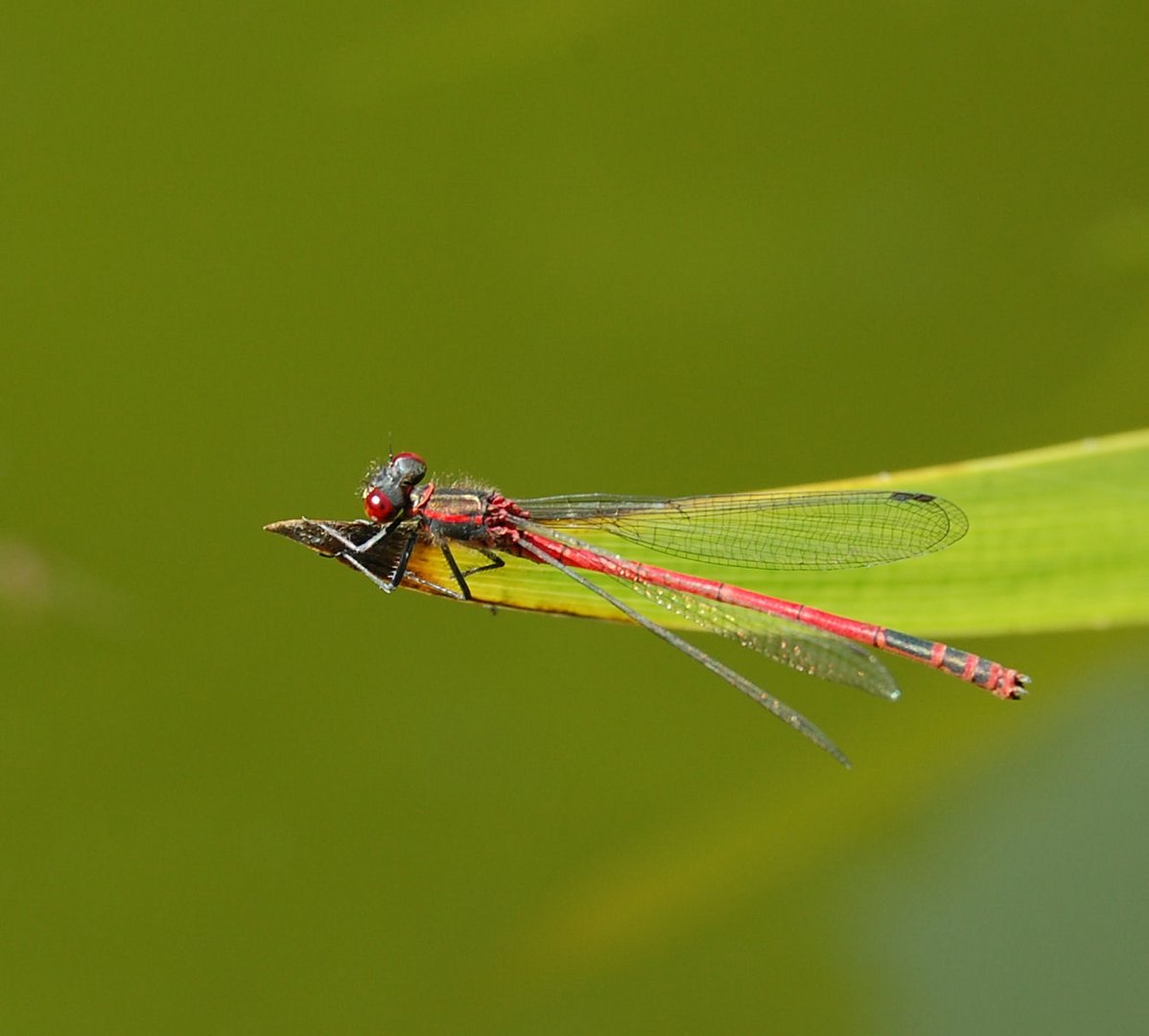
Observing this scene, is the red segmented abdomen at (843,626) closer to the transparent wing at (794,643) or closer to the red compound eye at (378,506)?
the transparent wing at (794,643)

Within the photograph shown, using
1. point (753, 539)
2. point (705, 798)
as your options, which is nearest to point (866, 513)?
point (753, 539)

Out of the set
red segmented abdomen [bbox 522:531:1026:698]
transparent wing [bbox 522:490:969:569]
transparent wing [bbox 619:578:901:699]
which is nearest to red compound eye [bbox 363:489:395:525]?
transparent wing [bbox 522:490:969:569]

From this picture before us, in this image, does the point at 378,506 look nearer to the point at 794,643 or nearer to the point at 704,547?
the point at 704,547

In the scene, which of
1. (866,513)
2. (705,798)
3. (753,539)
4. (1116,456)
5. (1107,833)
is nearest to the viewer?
(1116,456)

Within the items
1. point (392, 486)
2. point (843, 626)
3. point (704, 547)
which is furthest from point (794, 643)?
point (392, 486)

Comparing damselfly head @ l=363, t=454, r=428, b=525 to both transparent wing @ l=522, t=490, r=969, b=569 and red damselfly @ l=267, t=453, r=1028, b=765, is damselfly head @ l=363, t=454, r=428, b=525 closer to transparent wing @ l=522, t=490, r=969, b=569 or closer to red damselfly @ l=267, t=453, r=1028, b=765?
red damselfly @ l=267, t=453, r=1028, b=765

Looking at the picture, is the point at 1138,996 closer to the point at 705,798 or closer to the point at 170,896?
the point at 705,798

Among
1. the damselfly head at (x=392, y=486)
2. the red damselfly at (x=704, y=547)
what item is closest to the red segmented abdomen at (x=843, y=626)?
the red damselfly at (x=704, y=547)
